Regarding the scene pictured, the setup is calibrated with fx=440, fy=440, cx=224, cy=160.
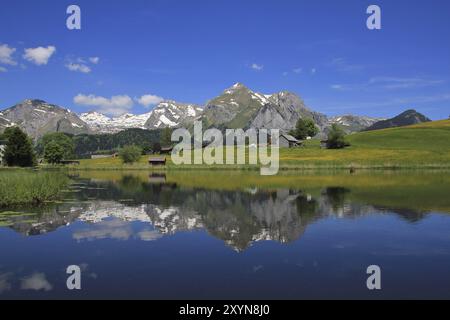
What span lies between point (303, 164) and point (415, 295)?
357 feet

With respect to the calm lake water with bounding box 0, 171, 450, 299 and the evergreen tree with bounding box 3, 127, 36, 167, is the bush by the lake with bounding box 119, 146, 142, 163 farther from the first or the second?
the calm lake water with bounding box 0, 171, 450, 299

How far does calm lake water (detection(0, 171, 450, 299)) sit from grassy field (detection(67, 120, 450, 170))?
7838 centimetres

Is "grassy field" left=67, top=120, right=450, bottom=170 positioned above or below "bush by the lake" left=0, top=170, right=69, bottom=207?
above

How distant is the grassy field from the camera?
11800cm

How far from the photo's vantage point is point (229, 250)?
23.0m

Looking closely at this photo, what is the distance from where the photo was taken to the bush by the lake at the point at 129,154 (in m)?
168

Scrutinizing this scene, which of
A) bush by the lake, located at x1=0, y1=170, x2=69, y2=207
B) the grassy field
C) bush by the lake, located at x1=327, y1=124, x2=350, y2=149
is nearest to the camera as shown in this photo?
bush by the lake, located at x1=0, y1=170, x2=69, y2=207

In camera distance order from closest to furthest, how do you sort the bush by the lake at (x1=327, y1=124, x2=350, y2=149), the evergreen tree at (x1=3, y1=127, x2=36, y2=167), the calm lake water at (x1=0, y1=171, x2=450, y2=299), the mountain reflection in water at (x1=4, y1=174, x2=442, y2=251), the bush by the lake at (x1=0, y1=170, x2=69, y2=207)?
the calm lake water at (x1=0, y1=171, x2=450, y2=299), the mountain reflection in water at (x1=4, y1=174, x2=442, y2=251), the bush by the lake at (x1=0, y1=170, x2=69, y2=207), the evergreen tree at (x1=3, y1=127, x2=36, y2=167), the bush by the lake at (x1=327, y1=124, x2=350, y2=149)

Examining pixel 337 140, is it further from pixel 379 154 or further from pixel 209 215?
pixel 209 215

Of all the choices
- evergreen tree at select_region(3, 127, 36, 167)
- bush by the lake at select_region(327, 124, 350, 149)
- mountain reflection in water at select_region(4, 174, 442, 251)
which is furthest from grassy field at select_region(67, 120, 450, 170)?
mountain reflection in water at select_region(4, 174, 442, 251)

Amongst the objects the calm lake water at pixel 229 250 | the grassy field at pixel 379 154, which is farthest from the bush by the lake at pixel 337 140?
the calm lake water at pixel 229 250

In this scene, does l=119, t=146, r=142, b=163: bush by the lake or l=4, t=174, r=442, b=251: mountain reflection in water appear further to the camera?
l=119, t=146, r=142, b=163: bush by the lake

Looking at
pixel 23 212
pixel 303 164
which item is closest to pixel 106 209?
pixel 23 212

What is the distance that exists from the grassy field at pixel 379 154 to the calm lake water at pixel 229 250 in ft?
257
